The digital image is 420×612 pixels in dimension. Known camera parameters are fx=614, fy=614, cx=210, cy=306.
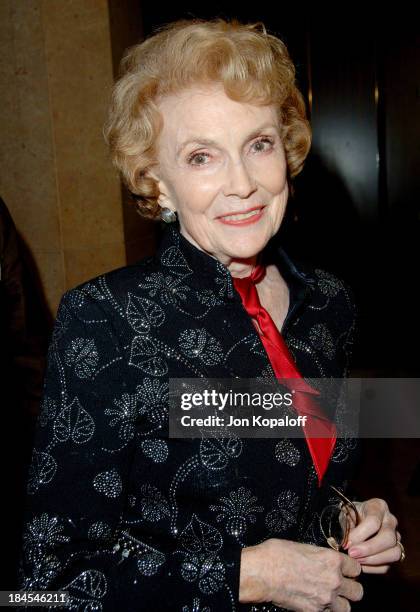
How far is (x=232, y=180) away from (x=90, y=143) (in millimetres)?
1893

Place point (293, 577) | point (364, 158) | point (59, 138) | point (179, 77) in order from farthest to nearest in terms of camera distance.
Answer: point (364, 158), point (59, 138), point (179, 77), point (293, 577)

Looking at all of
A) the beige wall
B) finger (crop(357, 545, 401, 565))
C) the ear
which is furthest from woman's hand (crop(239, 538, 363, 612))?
the beige wall

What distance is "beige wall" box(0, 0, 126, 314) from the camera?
113 inches

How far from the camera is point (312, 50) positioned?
14.9 ft

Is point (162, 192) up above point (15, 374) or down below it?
above

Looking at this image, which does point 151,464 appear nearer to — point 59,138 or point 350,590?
point 350,590

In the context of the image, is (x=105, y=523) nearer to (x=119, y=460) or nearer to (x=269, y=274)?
(x=119, y=460)

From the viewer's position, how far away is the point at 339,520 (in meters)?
1.28

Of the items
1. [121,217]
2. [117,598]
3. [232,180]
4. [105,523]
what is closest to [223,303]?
[232,180]

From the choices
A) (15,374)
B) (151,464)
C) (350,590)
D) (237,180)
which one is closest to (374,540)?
(350,590)

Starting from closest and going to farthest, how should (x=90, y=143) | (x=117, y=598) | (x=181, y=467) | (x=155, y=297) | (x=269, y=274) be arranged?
(x=117, y=598), (x=181, y=467), (x=155, y=297), (x=269, y=274), (x=90, y=143)

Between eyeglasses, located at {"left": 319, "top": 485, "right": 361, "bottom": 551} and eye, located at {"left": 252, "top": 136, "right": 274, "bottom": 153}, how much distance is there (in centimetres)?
75

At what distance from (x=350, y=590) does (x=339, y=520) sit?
135 mm

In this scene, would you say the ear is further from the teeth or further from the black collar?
the teeth
